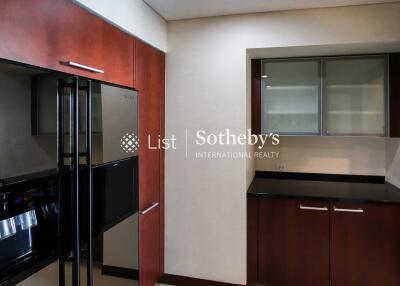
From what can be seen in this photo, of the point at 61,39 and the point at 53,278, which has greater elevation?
the point at 61,39

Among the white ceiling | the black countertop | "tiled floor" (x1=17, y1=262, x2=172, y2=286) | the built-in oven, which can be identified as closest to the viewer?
the built-in oven

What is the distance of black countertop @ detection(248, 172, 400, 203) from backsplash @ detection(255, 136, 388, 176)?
0.06m

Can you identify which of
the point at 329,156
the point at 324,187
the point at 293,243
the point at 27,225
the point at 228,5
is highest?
the point at 228,5

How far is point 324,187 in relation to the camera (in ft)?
8.83

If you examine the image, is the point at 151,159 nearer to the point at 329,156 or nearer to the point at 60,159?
the point at 60,159

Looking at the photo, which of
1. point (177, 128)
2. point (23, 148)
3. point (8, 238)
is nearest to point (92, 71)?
point (23, 148)

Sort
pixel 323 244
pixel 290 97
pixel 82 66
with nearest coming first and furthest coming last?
pixel 82 66, pixel 323 244, pixel 290 97

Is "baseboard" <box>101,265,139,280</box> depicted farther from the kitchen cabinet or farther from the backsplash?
the backsplash

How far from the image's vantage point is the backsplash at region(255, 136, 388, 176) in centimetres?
288

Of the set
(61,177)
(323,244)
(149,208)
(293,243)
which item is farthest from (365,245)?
(61,177)

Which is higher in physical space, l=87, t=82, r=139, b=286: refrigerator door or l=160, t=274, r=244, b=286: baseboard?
l=87, t=82, r=139, b=286: refrigerator door

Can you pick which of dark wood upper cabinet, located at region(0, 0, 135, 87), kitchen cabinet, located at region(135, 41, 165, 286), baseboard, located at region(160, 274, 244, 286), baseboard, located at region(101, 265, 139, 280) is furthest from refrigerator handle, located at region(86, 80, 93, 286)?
baseboard, located at region(160, 274, 244, 286)

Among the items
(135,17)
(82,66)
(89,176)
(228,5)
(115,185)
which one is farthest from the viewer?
(228,5)

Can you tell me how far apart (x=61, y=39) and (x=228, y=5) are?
1.35m
